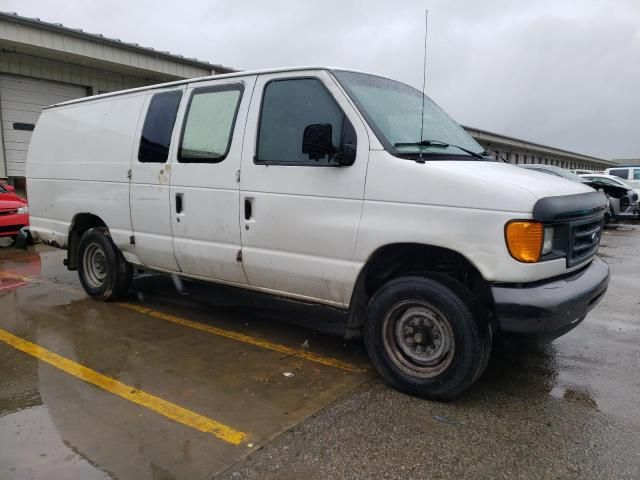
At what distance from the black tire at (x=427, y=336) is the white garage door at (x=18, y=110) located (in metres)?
12.4

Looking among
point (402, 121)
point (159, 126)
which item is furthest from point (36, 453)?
point (402, 121)

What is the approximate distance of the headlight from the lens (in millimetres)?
3098

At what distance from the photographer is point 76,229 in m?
5.97

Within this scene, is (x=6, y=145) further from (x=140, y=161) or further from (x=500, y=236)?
(x=500, y=236)

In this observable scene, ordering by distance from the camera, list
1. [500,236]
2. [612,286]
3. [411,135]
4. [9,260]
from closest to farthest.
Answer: [500,236], [411,135], [612,286], [9,260]

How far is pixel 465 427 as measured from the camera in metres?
3.10

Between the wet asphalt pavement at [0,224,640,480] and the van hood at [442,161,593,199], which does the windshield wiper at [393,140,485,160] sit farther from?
the wet asphalt pavement at [0,224,640,480]

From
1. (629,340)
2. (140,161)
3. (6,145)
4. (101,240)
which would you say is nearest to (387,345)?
(629,340)

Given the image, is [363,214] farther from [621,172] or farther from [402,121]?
[621,172]

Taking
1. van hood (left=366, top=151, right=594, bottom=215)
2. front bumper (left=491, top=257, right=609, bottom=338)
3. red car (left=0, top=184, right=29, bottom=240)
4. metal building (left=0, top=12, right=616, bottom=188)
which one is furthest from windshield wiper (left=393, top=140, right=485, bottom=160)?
metal building (left=0, top=12, right=616, bottom=188)

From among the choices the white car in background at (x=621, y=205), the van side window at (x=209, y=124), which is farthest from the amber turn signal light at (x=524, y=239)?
the white car in background at (x=621, y=205)

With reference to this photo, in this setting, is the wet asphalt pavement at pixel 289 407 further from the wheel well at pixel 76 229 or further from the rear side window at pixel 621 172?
the rear side window at pixel 621 172

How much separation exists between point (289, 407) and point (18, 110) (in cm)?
1276

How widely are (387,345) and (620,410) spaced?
5.13ft
